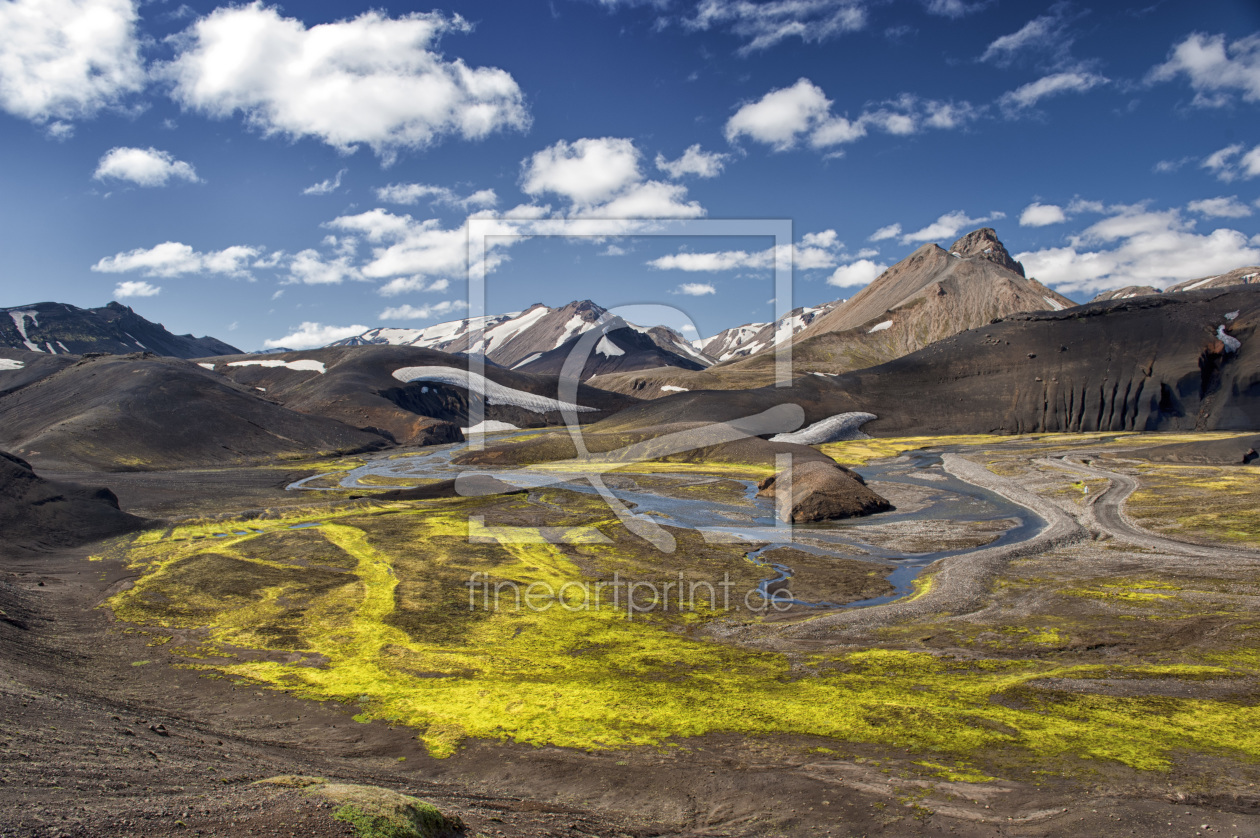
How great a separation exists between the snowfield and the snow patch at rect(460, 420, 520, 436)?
331 inches

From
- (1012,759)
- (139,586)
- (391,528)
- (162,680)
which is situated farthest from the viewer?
(391,528)

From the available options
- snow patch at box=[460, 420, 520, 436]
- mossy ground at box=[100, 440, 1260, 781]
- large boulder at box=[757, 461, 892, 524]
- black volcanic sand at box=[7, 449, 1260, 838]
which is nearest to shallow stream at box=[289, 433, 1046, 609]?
large boulder at box=[757, 461, 892, 524]

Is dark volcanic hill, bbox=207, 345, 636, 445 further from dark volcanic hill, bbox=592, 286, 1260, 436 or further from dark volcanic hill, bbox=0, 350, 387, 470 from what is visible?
dark volcanic hill, bbox=592, 286, 1260, 436

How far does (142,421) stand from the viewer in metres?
97.9

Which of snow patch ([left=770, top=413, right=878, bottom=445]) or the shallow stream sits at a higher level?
snow patch ([left=770, top=413, right=878, bottom=445])

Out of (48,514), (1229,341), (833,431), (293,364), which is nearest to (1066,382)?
(1229,341)

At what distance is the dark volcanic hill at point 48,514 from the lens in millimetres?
39781

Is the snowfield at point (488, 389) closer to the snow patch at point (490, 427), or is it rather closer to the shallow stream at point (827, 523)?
the snow patch at point (490, 427)

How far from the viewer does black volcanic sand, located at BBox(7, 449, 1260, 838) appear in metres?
10.4

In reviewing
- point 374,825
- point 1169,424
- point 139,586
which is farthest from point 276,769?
point 1169,424

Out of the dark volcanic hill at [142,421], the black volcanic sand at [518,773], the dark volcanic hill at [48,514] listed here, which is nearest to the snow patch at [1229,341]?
the black volcanic sand at [518,773]

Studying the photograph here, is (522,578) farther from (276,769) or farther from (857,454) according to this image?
(857,454)

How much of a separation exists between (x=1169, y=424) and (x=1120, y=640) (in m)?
116

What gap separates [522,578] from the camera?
3678 cm
